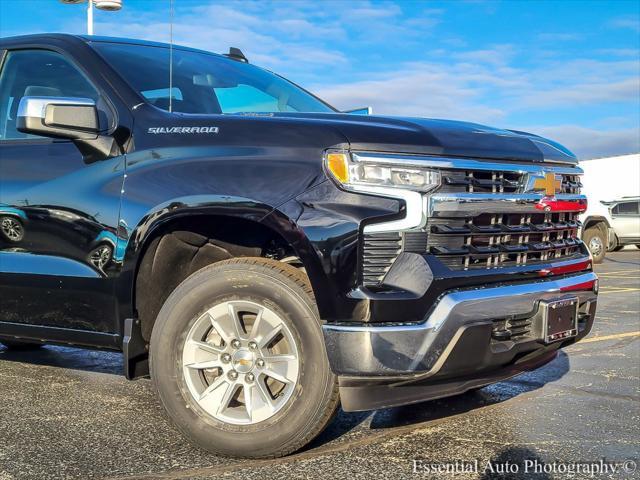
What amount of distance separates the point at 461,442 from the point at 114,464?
1.56 m

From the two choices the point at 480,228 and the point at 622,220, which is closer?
the point at 480,228

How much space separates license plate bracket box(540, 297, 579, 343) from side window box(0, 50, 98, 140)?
257 centimetres

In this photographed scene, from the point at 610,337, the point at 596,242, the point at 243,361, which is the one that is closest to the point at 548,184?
the point at 243,361

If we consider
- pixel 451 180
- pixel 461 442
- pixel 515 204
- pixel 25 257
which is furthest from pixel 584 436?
pixel 25 257

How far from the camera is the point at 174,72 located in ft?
13.7

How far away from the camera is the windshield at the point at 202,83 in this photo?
394cm

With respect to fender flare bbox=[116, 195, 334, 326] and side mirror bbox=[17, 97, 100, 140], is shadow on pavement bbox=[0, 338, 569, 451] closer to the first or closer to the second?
fender flare bbox=[116, 195, 334, 326]

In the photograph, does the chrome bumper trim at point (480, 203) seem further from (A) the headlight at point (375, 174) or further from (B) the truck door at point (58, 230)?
(B) the truck door at point (58, 230)

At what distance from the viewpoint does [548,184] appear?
3.58m

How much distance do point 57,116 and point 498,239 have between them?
212 centimetres

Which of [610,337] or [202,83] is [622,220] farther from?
[202,83]

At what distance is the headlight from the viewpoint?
3.01 meters

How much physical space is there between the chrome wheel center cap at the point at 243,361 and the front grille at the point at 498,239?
91cm

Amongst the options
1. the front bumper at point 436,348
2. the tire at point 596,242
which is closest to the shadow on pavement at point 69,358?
the front bumper at point 436,348
